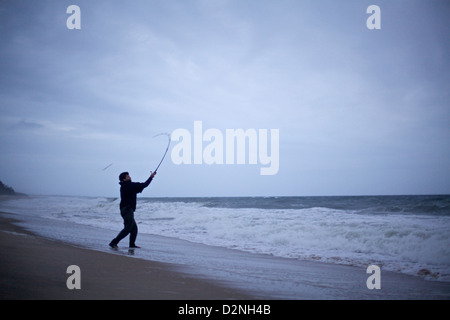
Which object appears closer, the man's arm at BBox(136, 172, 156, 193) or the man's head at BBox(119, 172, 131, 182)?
the man's arm at BBox(136, 172, 156, 193)

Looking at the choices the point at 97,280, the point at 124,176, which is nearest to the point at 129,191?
the point at 124,176

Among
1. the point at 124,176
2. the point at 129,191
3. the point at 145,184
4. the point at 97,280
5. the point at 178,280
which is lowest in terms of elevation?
the point at 178,280

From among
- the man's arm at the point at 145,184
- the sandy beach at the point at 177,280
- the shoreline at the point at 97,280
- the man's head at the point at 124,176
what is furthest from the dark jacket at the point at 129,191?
the shoreline at the point at 97,280

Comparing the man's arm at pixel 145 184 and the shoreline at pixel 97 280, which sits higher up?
the man's arm at pixel 145 184

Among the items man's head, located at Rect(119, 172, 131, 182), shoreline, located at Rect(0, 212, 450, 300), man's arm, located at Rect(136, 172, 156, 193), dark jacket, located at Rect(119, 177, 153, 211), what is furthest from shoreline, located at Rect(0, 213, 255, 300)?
man's head, located at Rect(119, 172, 131, 182)

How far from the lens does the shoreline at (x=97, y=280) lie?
9.84ft

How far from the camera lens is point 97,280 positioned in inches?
143

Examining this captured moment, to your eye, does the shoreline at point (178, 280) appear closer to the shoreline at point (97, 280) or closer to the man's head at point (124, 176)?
the shoreline at point (97, 280)

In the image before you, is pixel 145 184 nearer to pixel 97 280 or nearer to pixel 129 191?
pixel 129 191

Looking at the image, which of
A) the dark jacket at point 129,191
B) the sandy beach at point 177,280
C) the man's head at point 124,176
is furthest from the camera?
→ the man's head at point 124,176

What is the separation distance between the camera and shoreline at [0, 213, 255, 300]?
300cm

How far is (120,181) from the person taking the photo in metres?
6.70

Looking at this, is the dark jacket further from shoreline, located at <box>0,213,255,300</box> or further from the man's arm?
shoreline, located at <box>0,213,255,300</box>

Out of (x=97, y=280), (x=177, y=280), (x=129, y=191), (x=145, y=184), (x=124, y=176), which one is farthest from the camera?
(x=124, y=176)
